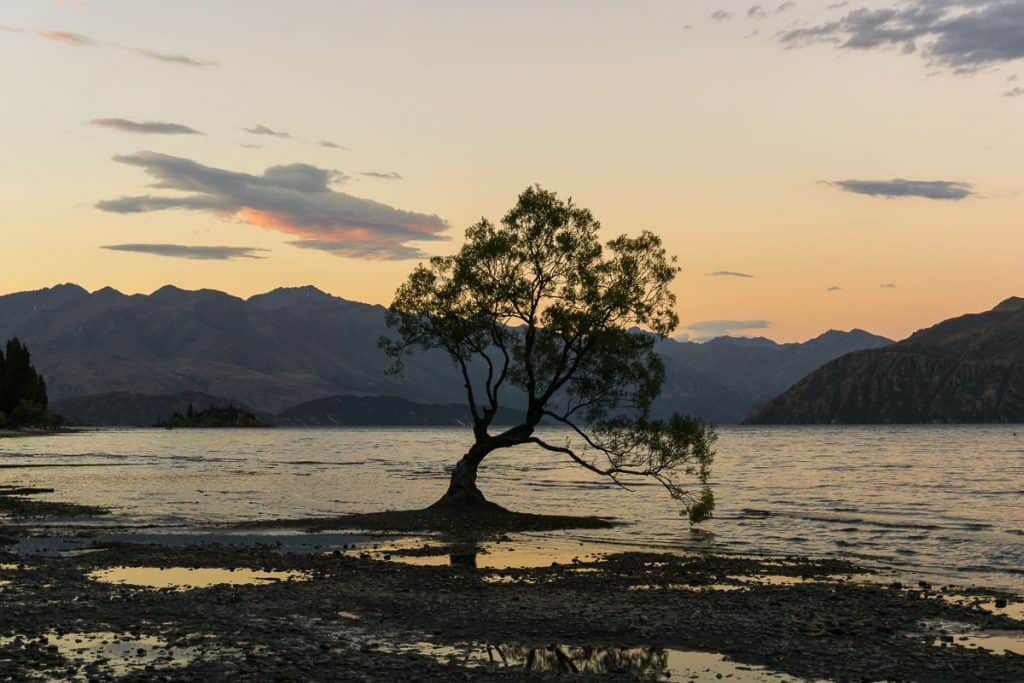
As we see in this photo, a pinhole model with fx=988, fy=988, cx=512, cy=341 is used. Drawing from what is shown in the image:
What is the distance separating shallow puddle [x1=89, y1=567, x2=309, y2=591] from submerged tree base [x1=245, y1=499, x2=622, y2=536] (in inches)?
685

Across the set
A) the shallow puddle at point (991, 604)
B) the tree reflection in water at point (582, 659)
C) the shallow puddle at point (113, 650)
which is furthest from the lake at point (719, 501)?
the shallow puddle at point (113, 650)

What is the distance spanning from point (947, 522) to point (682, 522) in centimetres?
1789

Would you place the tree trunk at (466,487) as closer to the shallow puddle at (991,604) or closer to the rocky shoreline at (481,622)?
the rocky shoreline at (481,622)

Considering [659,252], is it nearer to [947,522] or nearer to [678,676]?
[947,522]

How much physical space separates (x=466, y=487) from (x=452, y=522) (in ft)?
12.4

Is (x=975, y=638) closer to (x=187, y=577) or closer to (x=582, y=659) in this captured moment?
(x=582, y=659)

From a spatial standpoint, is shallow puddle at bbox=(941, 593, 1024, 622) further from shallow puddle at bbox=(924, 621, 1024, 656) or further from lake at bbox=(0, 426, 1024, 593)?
lake at bbox=(0, 426, 1024, 593)

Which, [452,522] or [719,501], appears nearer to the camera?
[452,522]

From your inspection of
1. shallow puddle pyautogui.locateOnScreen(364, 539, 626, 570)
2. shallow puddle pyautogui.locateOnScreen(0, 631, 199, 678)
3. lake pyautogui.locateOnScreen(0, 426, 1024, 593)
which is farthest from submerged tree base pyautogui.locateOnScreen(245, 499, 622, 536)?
shallow puddle pyautogui.locateOnScreen(0, 631, 199, 678)

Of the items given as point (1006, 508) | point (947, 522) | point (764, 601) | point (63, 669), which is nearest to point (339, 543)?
point (764, 601)

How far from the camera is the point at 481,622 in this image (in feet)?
90.8

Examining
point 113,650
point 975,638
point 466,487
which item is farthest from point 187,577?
point 975,638

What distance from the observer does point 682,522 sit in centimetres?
6288

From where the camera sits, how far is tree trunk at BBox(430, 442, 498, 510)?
194ft
